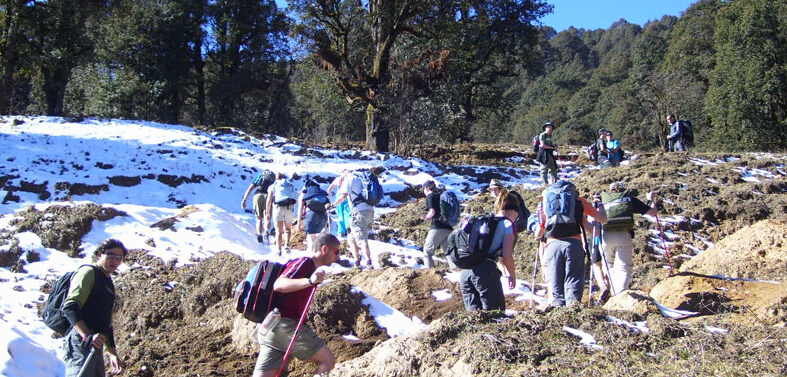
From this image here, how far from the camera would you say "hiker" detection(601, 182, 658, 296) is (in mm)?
6352

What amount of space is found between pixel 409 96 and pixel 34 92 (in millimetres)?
22140

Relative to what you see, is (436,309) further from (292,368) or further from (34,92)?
(34,92)

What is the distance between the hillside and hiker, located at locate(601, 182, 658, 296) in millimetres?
408

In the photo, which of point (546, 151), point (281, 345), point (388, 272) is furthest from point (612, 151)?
point (281, 345)

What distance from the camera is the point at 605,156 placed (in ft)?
48.9

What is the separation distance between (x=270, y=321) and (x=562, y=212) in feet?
9.92

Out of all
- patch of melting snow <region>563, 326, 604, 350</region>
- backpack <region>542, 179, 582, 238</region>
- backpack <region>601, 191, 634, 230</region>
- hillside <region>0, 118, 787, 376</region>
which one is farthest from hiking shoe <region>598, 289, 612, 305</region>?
patch of melting snow <region>563, 326, 604, 350</region>

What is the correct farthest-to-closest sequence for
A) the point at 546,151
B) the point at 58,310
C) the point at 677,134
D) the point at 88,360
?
the point at 677,134 → the point at 546,151 → the point at 58,310 → the point at 88,360

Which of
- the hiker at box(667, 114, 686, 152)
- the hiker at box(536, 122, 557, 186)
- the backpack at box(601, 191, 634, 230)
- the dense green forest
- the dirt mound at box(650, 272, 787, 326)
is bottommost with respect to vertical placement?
the dirt mound at box(650, 272, 787, 326)

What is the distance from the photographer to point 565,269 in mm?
5266

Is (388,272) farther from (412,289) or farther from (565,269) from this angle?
(565,269)

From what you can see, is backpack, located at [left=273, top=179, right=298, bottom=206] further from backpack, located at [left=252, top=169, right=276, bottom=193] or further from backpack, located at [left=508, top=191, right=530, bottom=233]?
backpack, located at [left=508, top=191, right=530, bottom=233]

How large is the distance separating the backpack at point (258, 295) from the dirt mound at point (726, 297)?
433 centimetres

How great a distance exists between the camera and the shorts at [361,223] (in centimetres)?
805
